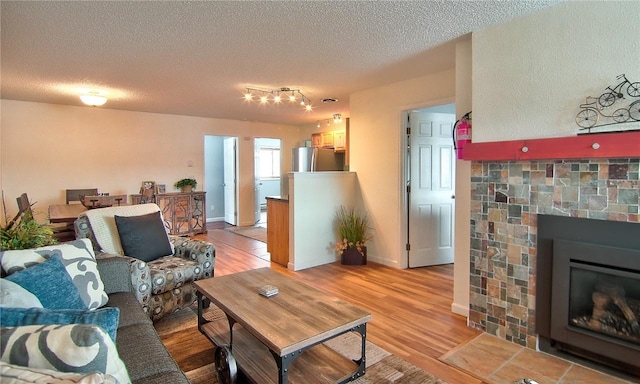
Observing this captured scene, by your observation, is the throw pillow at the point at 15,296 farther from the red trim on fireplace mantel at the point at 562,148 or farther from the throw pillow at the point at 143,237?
the red trim on fireplace mantel at the point at 562,148

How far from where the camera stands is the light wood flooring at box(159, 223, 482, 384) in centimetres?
236

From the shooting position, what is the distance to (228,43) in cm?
291

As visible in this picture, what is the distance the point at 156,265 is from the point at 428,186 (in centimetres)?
325

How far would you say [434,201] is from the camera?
14.8 feet

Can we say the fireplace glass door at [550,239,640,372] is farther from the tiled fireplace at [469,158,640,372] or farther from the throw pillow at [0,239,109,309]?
the throw pillow at [0,239,109,309]

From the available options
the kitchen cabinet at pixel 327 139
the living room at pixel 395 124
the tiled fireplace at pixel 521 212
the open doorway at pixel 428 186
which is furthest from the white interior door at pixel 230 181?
the tiled fireplace at pixel 521 212

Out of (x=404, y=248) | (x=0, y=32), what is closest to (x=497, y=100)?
(x=404, y=248)

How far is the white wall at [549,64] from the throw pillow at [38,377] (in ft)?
8.67

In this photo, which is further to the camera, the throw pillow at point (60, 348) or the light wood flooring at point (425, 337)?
the light wood flooring at point (425, 337)

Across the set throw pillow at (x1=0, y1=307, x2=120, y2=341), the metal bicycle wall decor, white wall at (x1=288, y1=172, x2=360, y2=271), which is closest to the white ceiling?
the metal bicycle wall decor

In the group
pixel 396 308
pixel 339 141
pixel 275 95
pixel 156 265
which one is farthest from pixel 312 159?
pixel 156 265

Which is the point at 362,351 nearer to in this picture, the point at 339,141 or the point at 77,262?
the point at 77,262

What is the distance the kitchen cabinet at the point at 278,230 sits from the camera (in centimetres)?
457

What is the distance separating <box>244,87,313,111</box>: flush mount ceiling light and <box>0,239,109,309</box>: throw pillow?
3.02 meters
